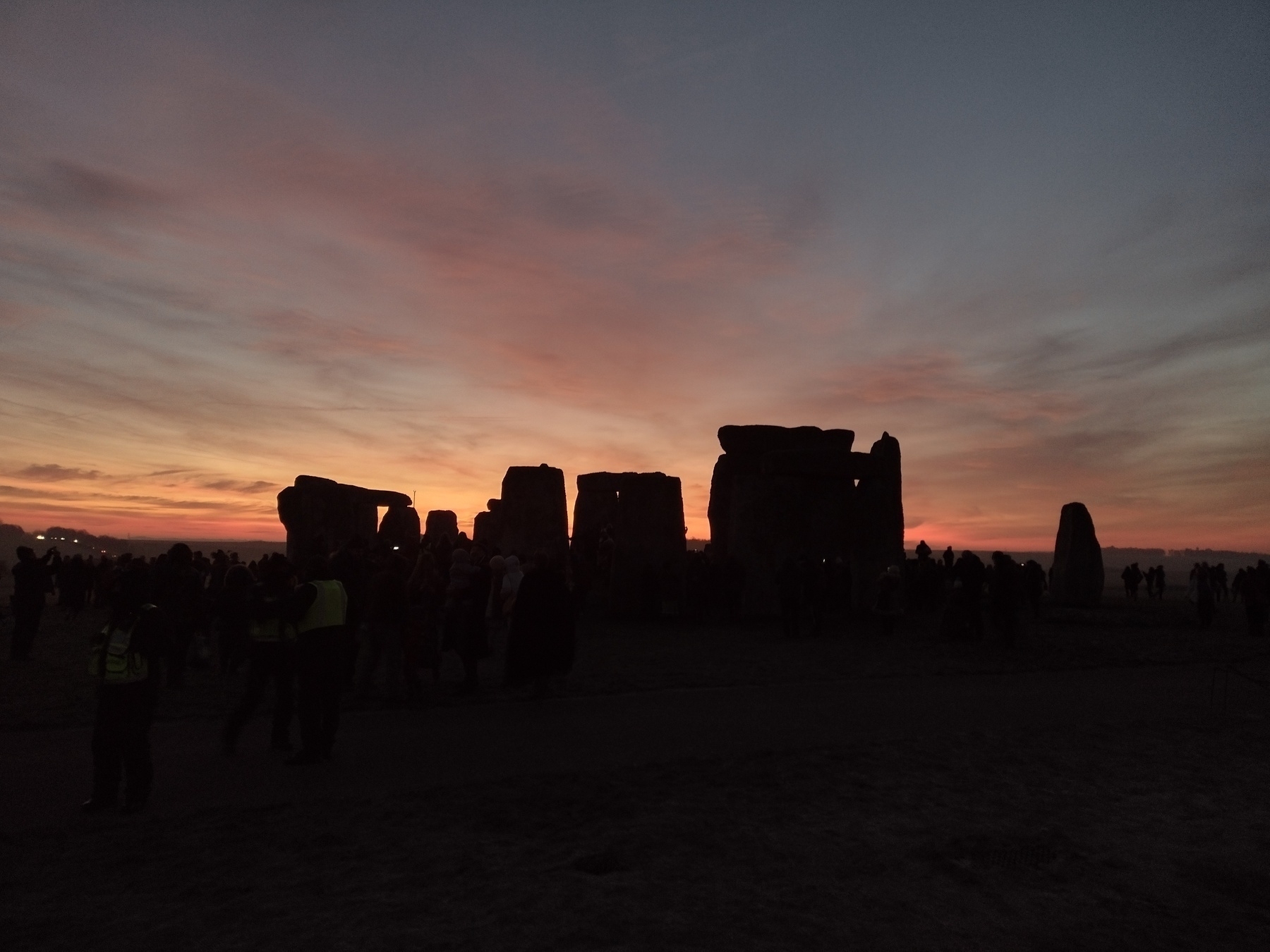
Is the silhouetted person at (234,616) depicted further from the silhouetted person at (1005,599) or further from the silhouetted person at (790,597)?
the silhouetted person at (1005,599)

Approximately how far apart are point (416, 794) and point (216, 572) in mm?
13489

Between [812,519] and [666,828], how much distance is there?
18876 mm

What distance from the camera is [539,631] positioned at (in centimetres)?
1096

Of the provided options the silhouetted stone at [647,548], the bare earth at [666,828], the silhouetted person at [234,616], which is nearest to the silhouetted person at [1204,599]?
the silhouetted stone at [647,548]

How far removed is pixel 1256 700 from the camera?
476 inches

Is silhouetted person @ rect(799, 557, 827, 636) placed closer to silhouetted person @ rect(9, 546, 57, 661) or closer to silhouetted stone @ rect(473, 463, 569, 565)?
silhouetted stone @ rect(473, 463, 569, 565)

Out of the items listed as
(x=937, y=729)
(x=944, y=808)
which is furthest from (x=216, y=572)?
(x=944, y=808)

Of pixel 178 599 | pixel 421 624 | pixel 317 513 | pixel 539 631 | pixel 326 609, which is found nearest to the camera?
pixel 326 609

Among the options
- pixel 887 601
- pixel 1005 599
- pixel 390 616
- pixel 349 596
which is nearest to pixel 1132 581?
pixel 887 601

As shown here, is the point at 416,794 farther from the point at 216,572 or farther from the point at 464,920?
the point at 216,572

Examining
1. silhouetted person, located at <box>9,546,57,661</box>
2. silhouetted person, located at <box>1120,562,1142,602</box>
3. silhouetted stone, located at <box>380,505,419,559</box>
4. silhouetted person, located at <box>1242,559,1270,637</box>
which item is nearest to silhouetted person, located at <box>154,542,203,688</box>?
silhouetted person, located at <box>9,546,57,661</box>

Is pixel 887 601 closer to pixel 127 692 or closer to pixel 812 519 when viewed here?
pixel 812 519

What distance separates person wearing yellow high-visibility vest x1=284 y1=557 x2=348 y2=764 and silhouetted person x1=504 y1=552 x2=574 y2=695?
299cm

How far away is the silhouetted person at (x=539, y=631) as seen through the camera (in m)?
10.9
